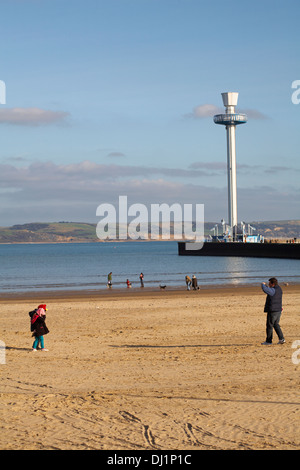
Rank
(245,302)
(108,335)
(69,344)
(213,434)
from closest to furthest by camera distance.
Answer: (213,434) < (69,344) < (108,335) < (245,302)

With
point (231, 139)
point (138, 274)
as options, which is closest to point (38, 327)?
point (138, 274)

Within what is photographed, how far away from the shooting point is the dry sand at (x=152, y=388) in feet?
23.5

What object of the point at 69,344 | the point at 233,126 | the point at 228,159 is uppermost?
the point at 233,126

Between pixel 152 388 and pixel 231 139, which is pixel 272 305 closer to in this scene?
pixel 152 388

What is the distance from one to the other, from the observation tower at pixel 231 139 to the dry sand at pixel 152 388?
89691 millimetres

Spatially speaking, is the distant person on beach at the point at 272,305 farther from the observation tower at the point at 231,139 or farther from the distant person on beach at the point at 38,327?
the observation tower at the point at 231,139

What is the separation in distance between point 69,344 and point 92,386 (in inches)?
197

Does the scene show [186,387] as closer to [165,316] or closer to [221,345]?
[221,345]

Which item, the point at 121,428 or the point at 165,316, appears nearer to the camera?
the point at 121,428

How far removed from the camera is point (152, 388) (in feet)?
32.1

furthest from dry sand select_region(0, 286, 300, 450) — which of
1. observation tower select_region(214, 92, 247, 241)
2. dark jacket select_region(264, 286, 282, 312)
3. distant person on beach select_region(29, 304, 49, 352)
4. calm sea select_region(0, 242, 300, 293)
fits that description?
observation tower select_region(214, 92, 247, 241)

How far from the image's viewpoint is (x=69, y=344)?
49.0ft

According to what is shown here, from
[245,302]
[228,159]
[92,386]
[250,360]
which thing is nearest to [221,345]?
[250,360]

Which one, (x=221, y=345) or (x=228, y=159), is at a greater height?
(x=228, y=159)
